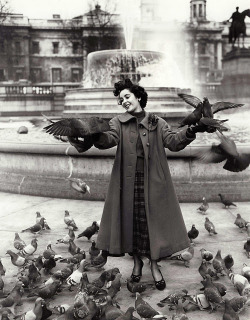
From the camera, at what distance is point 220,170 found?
675cm

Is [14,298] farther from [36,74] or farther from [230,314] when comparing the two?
[36,74]

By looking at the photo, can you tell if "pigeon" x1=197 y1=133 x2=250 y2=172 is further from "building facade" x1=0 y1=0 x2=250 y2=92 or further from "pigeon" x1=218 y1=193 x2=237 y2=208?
"building facade" x1=0 y1=0 x2=250 y2=92

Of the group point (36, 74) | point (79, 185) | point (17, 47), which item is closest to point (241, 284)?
point (79, 185)

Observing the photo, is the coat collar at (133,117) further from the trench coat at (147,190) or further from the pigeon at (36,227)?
the pigeon at (36,227)

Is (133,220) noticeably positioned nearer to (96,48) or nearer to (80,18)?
(96,48)

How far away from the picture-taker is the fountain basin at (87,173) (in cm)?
675

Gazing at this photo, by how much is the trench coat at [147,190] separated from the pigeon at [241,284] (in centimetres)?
48

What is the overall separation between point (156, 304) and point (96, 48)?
4533cm

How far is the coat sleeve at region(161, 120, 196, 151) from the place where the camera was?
11.7 feet

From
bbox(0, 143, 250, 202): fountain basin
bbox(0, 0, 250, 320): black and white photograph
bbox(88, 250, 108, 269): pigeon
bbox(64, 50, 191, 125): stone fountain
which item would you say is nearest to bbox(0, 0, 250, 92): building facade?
bbox(64, 50, 191, 125): stone fountain

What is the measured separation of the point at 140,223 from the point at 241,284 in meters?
0.90

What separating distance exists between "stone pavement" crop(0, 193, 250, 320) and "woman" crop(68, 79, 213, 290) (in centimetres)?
31

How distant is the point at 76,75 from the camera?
62344mm

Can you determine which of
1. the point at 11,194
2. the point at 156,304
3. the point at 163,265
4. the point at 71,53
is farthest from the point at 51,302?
the point at 71,53
